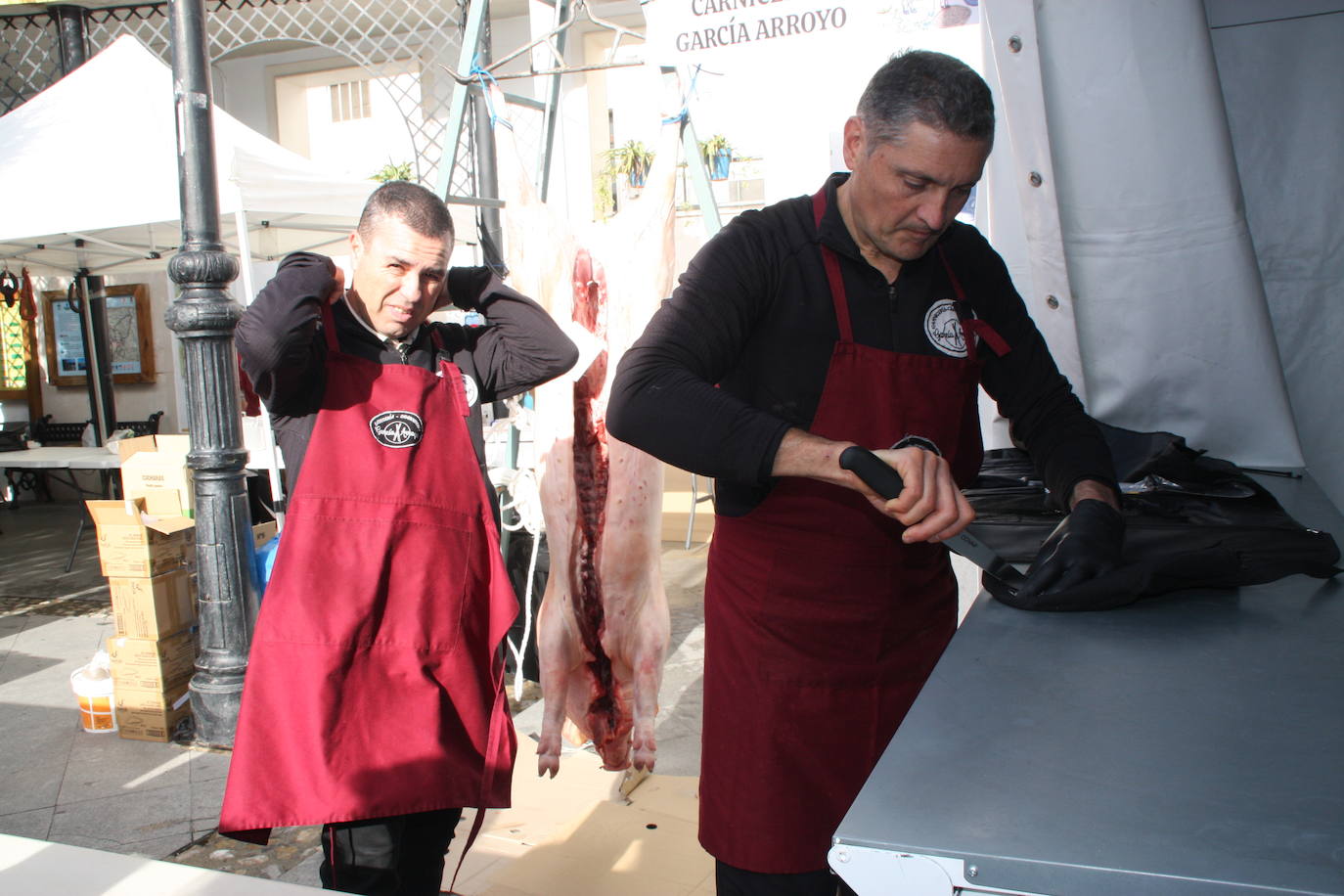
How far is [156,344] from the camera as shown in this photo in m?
11.6

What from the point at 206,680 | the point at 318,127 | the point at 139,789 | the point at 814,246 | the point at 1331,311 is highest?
the point at 318,127

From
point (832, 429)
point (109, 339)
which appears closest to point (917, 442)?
point (832, 429)

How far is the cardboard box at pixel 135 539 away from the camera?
4355mm

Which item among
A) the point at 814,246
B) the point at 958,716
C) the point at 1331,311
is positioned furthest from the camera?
the point at 1331,311

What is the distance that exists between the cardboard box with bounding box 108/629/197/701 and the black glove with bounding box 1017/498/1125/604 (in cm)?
403

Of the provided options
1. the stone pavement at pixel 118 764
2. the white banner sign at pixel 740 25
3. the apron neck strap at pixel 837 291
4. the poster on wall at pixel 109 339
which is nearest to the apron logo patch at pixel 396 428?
the apron neck strap at pixel 837 291

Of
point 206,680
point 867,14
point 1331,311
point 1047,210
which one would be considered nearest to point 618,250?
point 867,14

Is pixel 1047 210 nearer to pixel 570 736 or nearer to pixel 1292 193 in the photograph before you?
pixel 1292 193

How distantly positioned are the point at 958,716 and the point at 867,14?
2.21 metres

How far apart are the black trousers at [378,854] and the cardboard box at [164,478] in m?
2.89

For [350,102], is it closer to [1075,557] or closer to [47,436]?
[47,436]

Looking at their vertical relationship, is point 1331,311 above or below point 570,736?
above

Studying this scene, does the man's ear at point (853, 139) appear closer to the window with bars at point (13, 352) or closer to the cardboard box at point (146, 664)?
the cardboard box at point (146, 664)

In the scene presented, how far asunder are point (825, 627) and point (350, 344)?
48.8 inches
